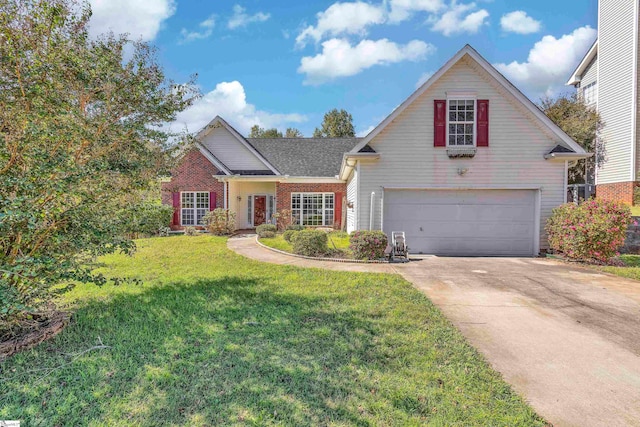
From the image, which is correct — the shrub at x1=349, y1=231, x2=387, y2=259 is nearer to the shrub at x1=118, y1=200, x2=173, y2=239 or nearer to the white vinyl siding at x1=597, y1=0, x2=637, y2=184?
the shrub at x1=118, y1=200, x2=173, y2=239

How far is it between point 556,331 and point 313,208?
47.6ft

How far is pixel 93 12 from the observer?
5.23 m

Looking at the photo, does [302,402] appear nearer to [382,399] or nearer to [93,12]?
[382,399]

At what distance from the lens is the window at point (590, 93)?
20.7m

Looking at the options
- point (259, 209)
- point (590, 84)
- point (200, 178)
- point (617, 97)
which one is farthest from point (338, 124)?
point (200, 178)

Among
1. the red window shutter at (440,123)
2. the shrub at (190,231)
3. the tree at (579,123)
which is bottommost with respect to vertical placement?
the shrub at (190,231)

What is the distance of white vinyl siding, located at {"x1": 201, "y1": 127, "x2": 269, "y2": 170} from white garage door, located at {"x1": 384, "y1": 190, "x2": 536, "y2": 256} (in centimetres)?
1007

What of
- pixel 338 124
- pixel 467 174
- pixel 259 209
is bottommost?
pixel 259 209

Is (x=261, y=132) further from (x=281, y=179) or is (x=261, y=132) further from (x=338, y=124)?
(x=281, y=179)

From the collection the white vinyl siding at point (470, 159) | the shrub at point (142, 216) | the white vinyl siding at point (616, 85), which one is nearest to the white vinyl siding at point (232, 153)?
the white vinyl siding at point (470, 159)

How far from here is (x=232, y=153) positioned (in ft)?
60.9

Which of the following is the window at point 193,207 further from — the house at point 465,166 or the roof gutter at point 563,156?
the roof gutter at point 563,156

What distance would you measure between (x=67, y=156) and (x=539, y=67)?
3693 centimetres

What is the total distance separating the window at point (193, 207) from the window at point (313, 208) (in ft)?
17.0
